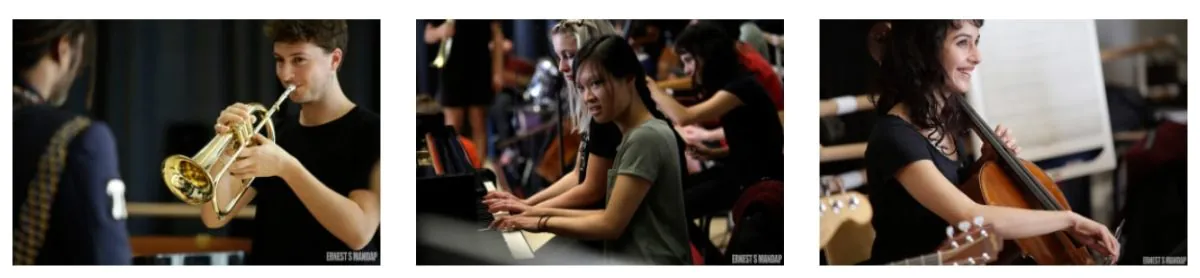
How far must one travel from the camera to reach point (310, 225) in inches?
179

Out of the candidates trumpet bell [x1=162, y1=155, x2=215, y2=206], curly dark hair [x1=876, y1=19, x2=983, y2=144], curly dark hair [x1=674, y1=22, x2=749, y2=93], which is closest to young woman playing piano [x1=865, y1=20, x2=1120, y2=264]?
curly dark hair [x1=876, y1=19, x2=983, y2=144]

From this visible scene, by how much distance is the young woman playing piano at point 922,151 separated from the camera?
4.55 meters

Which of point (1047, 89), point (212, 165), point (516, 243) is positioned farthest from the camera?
point (1047, 89)

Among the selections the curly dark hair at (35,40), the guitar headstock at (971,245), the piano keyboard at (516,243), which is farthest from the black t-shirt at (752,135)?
the curly dark hair at (35,40)

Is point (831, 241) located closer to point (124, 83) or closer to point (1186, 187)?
point (1186, 187)

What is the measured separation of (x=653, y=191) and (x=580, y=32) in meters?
0.55

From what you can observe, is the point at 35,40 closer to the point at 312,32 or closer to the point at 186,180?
the point at 186,180

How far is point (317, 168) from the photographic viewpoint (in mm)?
4512

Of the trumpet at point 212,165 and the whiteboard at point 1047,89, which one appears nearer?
the trumpet at point 212,165

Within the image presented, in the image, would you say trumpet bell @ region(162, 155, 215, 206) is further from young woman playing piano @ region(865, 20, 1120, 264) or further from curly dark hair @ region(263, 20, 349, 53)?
young woman playing piano @ region(865, 20, 1120, 264)

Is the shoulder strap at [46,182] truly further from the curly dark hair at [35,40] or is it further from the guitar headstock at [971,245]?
the guitar headstock at [971,245]

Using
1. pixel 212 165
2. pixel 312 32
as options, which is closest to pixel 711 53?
pixel 312 32

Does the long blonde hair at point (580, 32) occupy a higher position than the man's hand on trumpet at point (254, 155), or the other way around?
the long blonde hair at point (580, 32)
